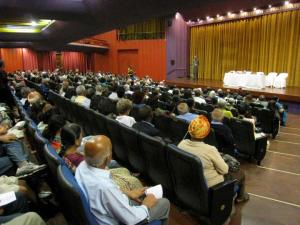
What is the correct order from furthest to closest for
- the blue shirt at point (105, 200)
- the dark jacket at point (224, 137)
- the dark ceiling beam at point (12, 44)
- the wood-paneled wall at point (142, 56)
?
the dark ceiling beam at point (12, 44), the wood-paneled wall at point (142, 56), the dark jacket at point (224, 137), the blue shirt at point (105, 200)

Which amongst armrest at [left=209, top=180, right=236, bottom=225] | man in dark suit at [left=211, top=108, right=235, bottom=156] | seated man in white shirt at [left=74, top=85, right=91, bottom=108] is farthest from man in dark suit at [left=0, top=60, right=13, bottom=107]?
armrest at [left=209, top=180, right=236, bottom=225]

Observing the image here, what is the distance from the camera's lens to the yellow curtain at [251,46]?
1280 cm

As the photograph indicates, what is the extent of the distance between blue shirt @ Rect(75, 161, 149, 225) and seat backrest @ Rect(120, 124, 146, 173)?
51.0 inches

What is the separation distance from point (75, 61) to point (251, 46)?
55.6ft

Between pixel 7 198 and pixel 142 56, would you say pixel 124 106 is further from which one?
pixel 142 56

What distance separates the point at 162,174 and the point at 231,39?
14152 millimetres

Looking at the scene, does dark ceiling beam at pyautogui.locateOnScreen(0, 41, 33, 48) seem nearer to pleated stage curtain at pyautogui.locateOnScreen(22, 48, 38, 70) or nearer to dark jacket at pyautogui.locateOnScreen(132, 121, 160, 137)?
pleated stage curtain at pyautogui.locateOnScreen(22, 48, 38, 70)

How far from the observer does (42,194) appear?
8.68ft

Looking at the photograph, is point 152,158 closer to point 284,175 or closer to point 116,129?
Result: point 116,129

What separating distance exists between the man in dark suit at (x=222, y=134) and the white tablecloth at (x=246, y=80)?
8.07m

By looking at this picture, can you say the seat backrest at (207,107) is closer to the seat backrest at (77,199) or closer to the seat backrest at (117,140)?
the seat backrest at (117,140)

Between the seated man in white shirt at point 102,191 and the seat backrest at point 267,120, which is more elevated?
the seated man in white shirt at point 102,191

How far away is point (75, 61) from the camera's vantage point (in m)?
26.1

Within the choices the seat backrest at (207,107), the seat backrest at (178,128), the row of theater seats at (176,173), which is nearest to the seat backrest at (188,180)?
the row of theater seats at (176,173)
